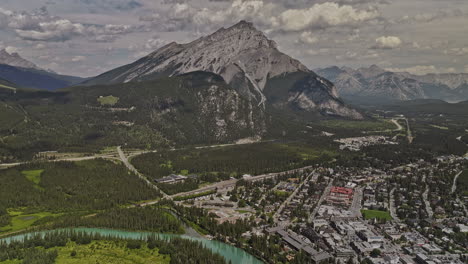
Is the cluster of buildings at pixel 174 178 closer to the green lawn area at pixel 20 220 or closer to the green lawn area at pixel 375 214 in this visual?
the green lawn area at pixel 20 220

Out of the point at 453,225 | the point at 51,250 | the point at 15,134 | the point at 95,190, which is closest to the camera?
the point at 51,250

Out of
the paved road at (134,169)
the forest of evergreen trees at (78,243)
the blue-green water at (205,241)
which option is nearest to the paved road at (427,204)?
the blue-green water at (205,241)

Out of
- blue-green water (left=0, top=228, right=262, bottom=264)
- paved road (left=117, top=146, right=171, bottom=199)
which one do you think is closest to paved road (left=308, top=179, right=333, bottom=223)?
blue-green water (left=0, top=228, right=262, bottom=264)

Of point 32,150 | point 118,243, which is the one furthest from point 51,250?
point 32,150

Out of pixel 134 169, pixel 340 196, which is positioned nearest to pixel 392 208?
pixel 340 196

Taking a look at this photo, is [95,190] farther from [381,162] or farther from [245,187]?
[381,162]

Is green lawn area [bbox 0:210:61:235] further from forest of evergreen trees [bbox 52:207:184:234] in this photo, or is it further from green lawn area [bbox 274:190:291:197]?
green lawn area [bbox 274:190:291:197]

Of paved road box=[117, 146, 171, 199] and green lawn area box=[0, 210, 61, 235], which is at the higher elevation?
paved road box=[117, 146, 171, 199]
